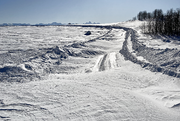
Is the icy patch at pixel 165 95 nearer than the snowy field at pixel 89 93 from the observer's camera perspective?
No

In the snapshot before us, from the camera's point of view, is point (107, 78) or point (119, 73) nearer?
point (107, 78)

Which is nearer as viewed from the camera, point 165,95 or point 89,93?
point 165,95

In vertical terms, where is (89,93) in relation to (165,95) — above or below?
above

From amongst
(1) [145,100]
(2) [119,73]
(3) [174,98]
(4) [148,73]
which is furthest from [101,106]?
(4) [148,73]

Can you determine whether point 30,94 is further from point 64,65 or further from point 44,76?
point 64,65

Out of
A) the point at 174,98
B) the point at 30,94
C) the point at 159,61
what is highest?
the point at 159,61

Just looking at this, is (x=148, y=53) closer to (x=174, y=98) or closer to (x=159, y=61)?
(x=159, y=61)

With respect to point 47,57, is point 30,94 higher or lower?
lower

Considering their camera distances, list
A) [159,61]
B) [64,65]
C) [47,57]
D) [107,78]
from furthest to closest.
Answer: [47,57] → [64,65] → [159,61] → [107,78]

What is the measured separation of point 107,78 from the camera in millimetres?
6762

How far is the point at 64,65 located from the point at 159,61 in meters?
5.82

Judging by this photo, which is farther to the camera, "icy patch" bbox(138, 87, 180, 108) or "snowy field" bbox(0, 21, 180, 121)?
"icy patch" bbox(138, 87, 180, 108)

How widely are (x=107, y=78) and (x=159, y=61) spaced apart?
11.8ft

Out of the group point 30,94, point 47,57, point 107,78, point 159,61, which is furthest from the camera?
point 47,57
